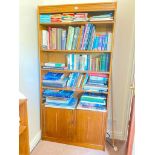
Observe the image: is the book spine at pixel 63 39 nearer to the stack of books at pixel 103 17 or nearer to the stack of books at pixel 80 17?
the stack of books at pixel 80 17

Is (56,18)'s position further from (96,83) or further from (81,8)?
(96,83)

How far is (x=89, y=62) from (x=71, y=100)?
62 centimetres

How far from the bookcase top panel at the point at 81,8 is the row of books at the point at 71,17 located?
5cm

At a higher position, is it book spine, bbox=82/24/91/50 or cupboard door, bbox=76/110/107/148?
book spine, bbox=82/24/91/50

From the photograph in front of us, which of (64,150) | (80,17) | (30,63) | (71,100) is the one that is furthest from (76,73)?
(64,150)

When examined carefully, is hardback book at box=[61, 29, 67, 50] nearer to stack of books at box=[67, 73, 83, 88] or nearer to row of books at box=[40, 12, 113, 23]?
row of books at box=[40, 12, 113, 23]

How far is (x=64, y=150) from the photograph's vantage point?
220cm

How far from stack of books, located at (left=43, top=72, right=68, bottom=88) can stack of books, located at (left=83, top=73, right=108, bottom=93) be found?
317 mm

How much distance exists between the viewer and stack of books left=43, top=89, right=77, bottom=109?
2.25m

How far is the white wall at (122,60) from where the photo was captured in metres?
2.16

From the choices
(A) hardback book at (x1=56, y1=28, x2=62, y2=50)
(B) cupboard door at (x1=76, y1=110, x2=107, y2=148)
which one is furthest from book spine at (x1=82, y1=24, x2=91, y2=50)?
(B) cupboard door at (x1=76, y1=110, x2=107, y2=148)

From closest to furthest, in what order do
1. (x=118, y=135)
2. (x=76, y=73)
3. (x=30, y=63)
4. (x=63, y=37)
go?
(x=30, y=63) → (x=63, y=37) → (x=76, y=73) → (x=118, y=135)
